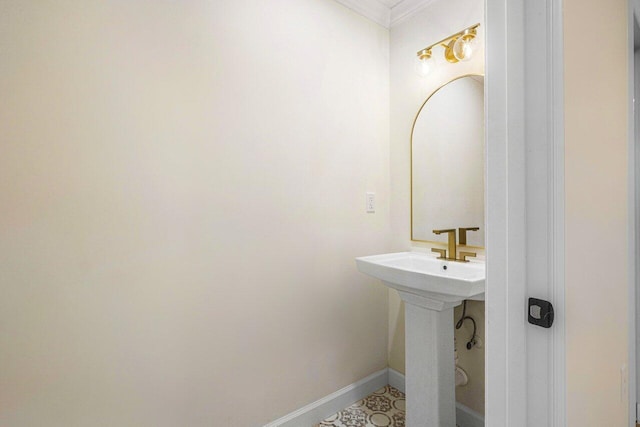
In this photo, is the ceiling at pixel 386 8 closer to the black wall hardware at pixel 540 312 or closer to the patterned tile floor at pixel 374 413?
the black wall hardware at pixel 540 312

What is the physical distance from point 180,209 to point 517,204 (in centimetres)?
121

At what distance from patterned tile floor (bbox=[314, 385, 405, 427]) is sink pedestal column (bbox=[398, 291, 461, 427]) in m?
0.22

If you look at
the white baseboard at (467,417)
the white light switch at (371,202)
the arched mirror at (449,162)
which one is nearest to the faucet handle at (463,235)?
the arched mirror at (449,162)

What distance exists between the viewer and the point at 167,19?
1.35 meters

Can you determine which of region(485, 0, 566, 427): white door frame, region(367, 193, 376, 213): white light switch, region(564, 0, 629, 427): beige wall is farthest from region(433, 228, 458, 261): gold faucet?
region(485, 0, 566, 427): white door frame

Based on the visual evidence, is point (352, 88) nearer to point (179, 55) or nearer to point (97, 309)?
point (179, 55)

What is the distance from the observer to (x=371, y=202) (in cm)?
209

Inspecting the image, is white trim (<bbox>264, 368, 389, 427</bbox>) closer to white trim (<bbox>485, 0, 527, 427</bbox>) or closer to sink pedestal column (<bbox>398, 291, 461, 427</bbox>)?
sink pedestal column (<bbox>398, 291, 461, 427</bbox>)

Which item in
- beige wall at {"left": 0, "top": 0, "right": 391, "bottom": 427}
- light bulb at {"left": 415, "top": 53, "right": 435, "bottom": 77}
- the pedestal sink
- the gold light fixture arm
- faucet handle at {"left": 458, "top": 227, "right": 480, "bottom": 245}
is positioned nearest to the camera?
beige wall at {"left": 0, "top": 0, "right": 391, "bottom": 427}

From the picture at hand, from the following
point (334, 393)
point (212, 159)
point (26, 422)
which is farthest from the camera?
point (334, 393)

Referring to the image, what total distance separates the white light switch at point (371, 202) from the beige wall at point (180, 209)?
89 millimetres

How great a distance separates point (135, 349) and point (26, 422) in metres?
0.35

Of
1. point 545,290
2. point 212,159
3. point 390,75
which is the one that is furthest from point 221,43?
point 545,290

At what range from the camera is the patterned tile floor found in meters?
1.79
